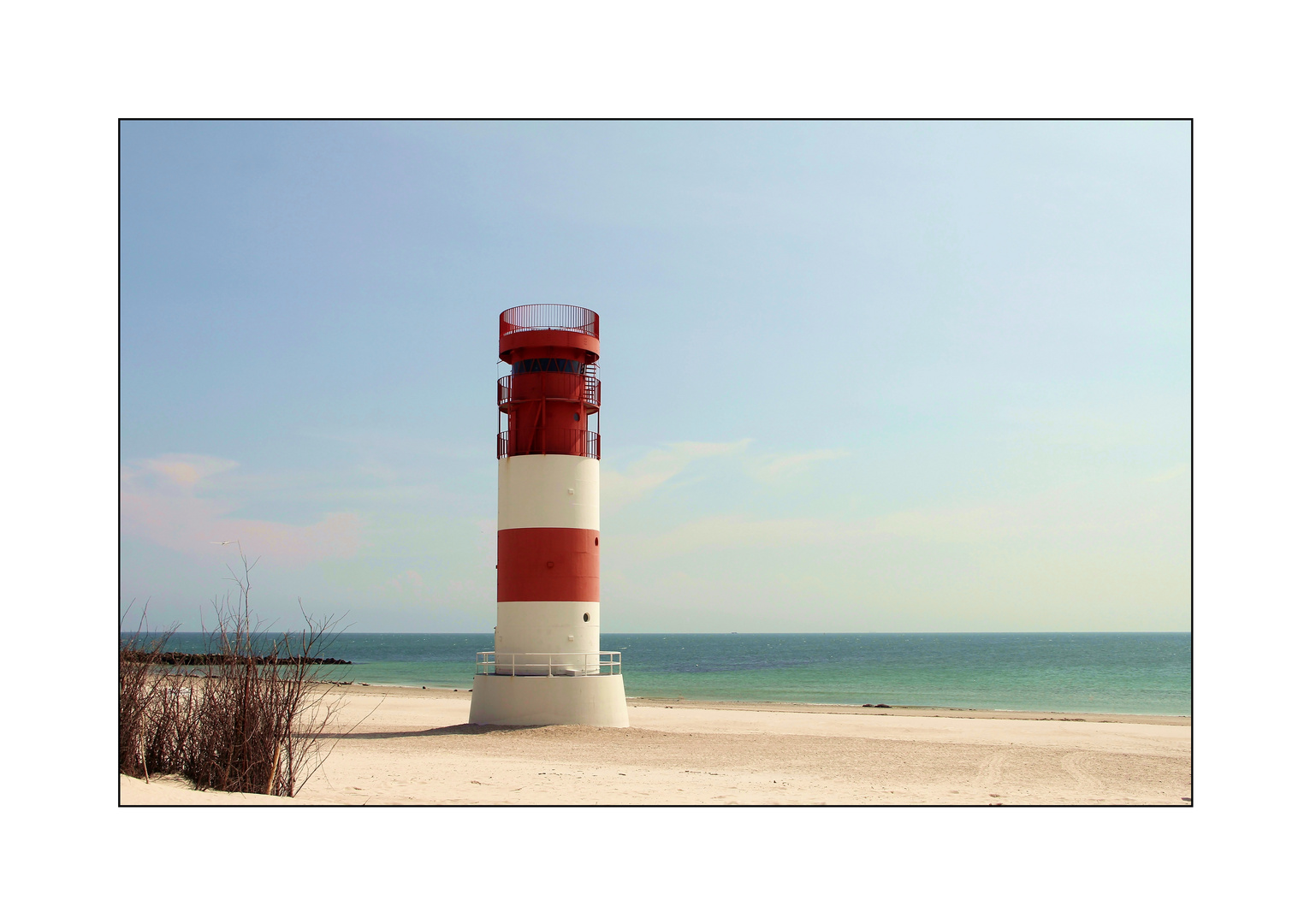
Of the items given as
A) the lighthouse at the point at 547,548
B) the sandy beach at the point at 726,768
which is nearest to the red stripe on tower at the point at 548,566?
the lighthouse at the point at 547,548

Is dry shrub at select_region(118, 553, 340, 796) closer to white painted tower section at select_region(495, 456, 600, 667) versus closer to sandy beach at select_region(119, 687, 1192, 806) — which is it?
sandy beach at select_region(119, 687, 1192, 806)

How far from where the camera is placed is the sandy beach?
11.5 meters

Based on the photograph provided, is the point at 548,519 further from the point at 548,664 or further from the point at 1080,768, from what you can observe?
the point at 1080,768

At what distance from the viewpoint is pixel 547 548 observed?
66.8 ft

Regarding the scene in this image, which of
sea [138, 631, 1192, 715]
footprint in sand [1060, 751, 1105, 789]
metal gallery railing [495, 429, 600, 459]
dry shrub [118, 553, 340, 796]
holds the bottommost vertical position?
sea [138, 631, 1192, 715]

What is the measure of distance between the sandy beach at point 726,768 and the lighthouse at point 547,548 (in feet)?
2.78

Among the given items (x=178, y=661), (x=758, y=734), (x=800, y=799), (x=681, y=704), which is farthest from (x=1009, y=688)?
(x=178, y=661)

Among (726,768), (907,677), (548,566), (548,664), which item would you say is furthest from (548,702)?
(907,677)

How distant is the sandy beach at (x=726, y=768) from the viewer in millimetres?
11500

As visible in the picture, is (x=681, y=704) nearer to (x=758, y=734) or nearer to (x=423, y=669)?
(x=758, y=734)

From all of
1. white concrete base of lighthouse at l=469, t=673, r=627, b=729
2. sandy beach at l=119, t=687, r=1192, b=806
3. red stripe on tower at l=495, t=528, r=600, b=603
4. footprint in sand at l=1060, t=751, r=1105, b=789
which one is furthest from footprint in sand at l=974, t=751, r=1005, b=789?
red stripe on tower at l=495, t=528, r=600, b=603

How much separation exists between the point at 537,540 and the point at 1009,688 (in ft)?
142

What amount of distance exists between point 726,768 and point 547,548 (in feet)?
23.9

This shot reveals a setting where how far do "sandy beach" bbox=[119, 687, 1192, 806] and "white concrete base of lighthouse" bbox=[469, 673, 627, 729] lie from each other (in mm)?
425
